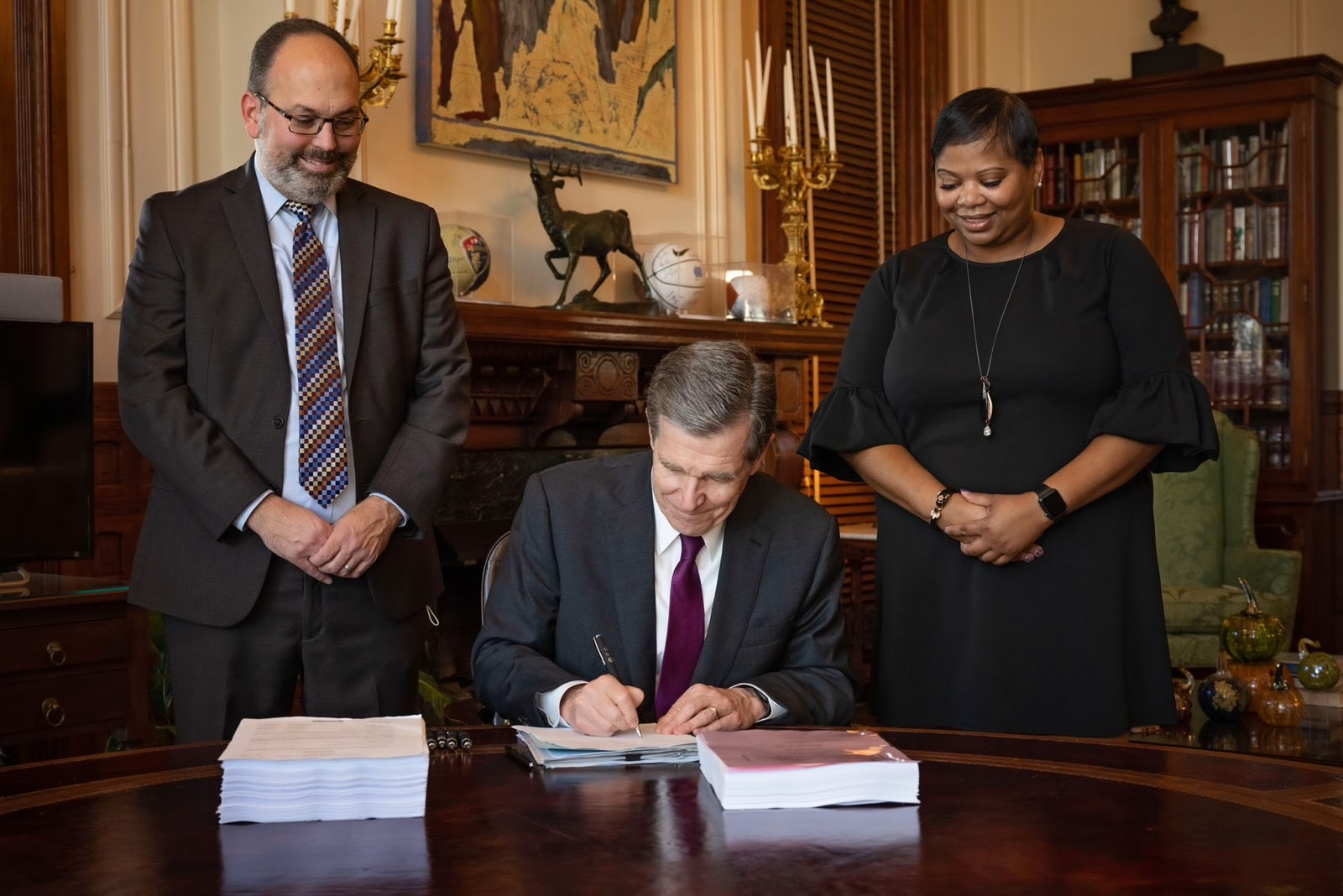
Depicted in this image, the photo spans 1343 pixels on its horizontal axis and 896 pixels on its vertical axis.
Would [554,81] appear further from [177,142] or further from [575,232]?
[177,142]

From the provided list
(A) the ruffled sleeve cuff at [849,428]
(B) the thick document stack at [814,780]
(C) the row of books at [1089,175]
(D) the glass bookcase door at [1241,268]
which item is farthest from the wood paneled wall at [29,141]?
(D) the glass bookcase door at [1241,268]

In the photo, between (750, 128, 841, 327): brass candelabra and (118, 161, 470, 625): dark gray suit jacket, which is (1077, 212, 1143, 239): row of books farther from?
(118, 161, 470, 625): dark gray suit jacket

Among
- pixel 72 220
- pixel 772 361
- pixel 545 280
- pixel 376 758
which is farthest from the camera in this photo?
pixel 772 361

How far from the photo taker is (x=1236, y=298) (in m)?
5.99

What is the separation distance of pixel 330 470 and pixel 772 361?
2.57 m

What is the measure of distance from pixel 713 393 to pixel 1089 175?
5.02 meters

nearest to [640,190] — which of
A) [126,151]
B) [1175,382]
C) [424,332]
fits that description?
[126,151]

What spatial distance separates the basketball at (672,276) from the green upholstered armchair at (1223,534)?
6.57ft

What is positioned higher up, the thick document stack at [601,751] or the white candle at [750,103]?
the white candle at [750,103]

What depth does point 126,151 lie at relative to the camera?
10.8 ft

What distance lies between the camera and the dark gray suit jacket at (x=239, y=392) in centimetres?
213

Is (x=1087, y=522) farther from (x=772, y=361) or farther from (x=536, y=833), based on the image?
(x=772, y=361)

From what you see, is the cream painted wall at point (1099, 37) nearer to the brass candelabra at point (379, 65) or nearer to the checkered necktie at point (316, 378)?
the brass candelabra at point (379, 65)

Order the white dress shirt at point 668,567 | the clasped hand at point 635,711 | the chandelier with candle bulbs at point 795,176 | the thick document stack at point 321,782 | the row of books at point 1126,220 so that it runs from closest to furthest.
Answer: the thick document stack at point 321,782 → the clasped hand at point 635,711 → the white dress shirt at point 668,567 → the chandelier with candle bulbs at point 795,176 → the row of books at point 1126,220
